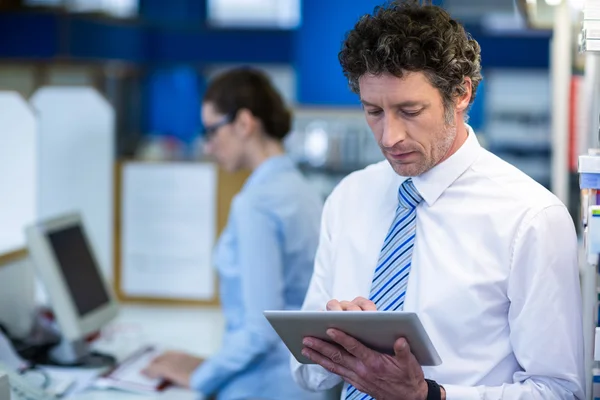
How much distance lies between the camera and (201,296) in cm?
409

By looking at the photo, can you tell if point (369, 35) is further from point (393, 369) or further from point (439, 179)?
point (393, 369)

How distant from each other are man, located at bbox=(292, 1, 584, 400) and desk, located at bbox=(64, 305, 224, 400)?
1.08 meters

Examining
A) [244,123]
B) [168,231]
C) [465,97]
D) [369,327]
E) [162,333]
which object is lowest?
[162,333]

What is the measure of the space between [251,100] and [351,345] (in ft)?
4.20

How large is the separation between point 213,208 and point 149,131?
25.2 ft

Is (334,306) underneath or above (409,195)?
underneath

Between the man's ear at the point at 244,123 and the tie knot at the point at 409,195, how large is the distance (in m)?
0.98

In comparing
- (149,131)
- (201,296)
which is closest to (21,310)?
(201,296)

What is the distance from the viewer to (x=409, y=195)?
171 cm

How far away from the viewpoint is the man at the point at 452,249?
1.52 m

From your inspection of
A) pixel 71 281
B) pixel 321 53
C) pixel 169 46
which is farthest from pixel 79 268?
pixel 169 46

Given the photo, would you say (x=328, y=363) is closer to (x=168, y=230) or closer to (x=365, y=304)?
(x=365, y=304)

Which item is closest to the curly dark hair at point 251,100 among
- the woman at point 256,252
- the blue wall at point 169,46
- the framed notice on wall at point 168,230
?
the woman at point 256,252

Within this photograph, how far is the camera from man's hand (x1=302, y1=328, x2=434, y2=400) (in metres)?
1.49
